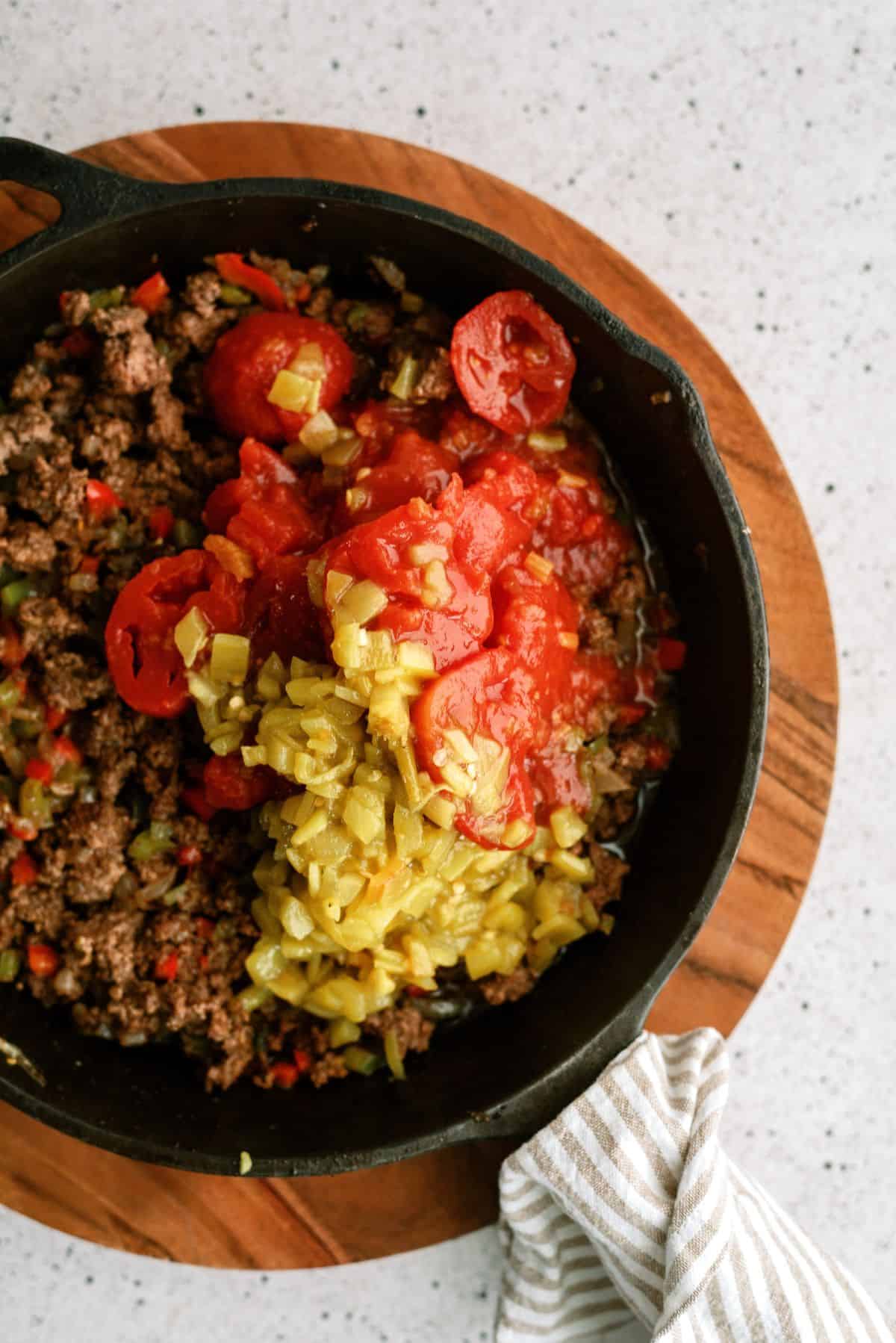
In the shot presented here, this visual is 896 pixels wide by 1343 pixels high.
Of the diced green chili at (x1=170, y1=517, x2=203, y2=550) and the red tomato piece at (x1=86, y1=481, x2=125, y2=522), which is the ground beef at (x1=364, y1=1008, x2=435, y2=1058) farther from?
the red tomato piece at (x1=86, y1=481, x2=125, y2=522)

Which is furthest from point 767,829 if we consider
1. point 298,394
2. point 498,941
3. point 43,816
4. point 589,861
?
point 43,816

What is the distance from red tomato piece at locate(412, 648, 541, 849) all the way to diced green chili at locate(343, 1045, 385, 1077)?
69 cm

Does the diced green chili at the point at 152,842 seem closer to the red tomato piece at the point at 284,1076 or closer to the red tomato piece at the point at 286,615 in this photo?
the red tomato piece at the point at 286,615

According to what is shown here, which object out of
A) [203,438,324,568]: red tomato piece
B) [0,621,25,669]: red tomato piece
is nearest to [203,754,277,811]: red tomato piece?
[203,438,324,568]: red tomato piece

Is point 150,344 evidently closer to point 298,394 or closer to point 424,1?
point 298,394

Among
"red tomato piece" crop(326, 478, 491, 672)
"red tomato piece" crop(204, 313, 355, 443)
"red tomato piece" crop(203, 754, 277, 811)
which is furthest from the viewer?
"red tomato piece" crop(204, 313, 355, 443)

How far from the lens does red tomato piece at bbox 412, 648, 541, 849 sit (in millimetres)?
2371

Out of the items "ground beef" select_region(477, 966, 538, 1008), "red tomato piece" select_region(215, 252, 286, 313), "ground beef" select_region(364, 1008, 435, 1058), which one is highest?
"red tomato piece" select_region(215, 252, 286, 313)

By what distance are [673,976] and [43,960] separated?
1553 millimetres

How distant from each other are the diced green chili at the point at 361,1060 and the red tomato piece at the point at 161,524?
4.34 ft

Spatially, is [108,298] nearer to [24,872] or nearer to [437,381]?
[437,381]

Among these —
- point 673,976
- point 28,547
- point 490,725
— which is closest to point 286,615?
point 490,725

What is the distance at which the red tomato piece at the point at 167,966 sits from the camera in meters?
2.74

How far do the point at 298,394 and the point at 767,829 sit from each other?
5.14 ft
